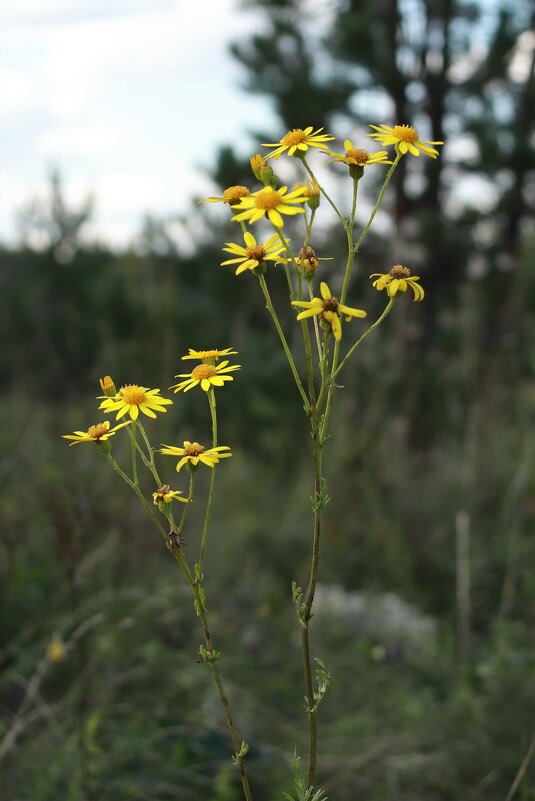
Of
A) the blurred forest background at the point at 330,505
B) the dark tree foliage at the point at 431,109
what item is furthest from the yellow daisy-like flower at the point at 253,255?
the dark tree foliage at the point at 431,109

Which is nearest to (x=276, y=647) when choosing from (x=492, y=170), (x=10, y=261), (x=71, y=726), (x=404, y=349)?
(x=71, y=726)

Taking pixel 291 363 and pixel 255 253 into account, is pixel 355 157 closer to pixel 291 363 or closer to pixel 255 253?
pixel 255 253

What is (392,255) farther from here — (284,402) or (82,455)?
(82,455)

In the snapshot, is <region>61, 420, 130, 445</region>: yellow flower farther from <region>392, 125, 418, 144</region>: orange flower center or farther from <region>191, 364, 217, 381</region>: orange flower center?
<region>392, 125, 418, 144</region>: orange flower center

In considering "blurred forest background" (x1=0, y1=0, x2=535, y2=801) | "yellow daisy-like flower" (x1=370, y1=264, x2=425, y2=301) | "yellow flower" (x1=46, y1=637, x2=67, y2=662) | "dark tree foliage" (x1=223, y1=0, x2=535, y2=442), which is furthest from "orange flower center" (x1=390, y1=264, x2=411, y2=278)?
"dark tree foliage" (x1=223, y1=0, x2=535, y2=442)

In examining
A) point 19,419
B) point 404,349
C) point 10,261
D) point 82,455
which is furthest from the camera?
point 10,261

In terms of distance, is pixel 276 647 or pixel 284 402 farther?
pixel 284 402

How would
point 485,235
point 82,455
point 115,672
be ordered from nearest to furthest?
1. point 115,672
2. point 82,455
3. point 485,235
